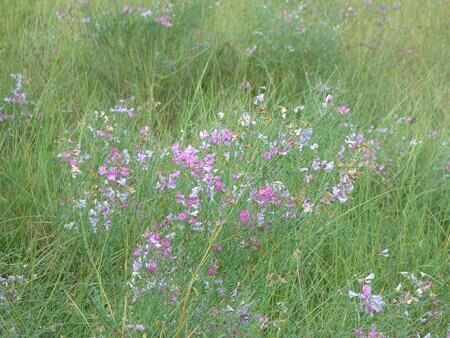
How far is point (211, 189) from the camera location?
2.18m

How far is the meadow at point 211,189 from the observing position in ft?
6.16

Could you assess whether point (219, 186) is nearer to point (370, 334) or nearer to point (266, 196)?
point (266, 196)

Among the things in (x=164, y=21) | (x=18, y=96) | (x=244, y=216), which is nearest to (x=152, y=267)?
(x=244, y=216)

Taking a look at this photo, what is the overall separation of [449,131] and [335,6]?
225 centimetres

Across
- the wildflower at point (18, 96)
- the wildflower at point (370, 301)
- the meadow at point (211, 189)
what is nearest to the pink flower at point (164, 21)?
the meadow at point (211, 189)

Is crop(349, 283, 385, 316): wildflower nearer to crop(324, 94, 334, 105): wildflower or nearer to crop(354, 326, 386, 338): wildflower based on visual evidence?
crop(354, 326, 386, 338): wildflower

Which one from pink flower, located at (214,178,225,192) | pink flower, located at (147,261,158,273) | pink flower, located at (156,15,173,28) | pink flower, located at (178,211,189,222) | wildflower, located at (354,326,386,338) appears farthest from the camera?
pink flower, located at (156,15,173,28)

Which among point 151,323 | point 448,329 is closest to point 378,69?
point 448,329

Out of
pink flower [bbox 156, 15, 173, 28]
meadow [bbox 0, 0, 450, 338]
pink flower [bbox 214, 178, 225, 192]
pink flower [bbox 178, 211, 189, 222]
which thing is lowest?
meadow [bbox 0, 0, 450, 338]

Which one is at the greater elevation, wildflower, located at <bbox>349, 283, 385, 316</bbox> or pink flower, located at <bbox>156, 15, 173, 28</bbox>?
pink flower, located at <bbox>156, 15, 173, 28</bbox>

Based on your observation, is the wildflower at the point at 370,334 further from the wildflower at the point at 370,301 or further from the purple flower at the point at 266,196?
the purple flower at the point at 266,196

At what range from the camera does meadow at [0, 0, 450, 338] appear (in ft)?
6.16

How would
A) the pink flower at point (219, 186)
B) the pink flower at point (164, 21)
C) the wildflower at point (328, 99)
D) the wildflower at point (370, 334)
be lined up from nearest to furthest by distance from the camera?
1. the wildflower at point (370, 334)
2. the pink flower at point (219, 186)
3. the wildflower at point (328, 99)
4. the pink flower at point (164, 21)

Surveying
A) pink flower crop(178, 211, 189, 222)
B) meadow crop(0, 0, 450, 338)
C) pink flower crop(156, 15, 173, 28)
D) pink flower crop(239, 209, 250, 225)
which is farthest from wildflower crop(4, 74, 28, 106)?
pink flower crop(239, 209, 250, 225)
